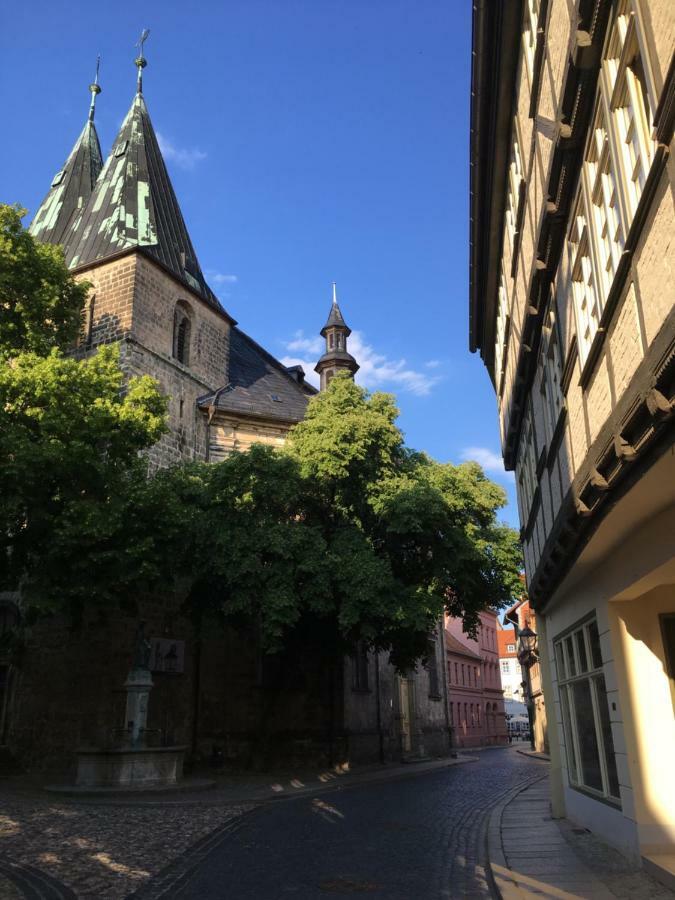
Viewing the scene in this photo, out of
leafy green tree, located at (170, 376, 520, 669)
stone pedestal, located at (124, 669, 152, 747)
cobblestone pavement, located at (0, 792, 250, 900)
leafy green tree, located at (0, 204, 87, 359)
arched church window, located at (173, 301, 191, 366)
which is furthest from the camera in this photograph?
arched church window, located at (173, 301, 191, 366)

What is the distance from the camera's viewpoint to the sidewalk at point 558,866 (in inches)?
245

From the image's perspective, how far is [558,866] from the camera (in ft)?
24.2

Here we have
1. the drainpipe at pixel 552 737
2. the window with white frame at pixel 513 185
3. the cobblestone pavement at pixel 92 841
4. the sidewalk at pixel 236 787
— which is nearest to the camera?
the cobblestone pavement at pixel 92 841

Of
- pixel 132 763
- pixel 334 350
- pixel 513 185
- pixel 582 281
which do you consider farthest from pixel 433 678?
pixel 582 281

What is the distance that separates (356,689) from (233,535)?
37.6 feet

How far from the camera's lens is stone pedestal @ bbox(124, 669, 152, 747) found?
16781 mm

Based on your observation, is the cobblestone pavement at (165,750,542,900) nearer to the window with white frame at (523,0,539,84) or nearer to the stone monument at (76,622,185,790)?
the stone monument at (76,622,185,790)

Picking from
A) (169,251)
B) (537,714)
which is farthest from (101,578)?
(537,714)

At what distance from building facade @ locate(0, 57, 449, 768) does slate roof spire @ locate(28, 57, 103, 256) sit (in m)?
0.14

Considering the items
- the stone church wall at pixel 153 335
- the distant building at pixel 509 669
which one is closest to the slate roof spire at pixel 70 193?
the stone church wall at pixel 153 335

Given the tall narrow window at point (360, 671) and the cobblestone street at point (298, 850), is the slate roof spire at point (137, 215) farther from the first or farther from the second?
the cobblestone street at point (298, 850)

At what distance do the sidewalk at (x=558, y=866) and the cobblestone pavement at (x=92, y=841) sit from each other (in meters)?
3.48

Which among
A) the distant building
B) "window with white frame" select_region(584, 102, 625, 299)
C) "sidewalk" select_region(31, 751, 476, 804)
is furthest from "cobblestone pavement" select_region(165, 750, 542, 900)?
the distant building

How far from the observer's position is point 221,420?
28281mm
